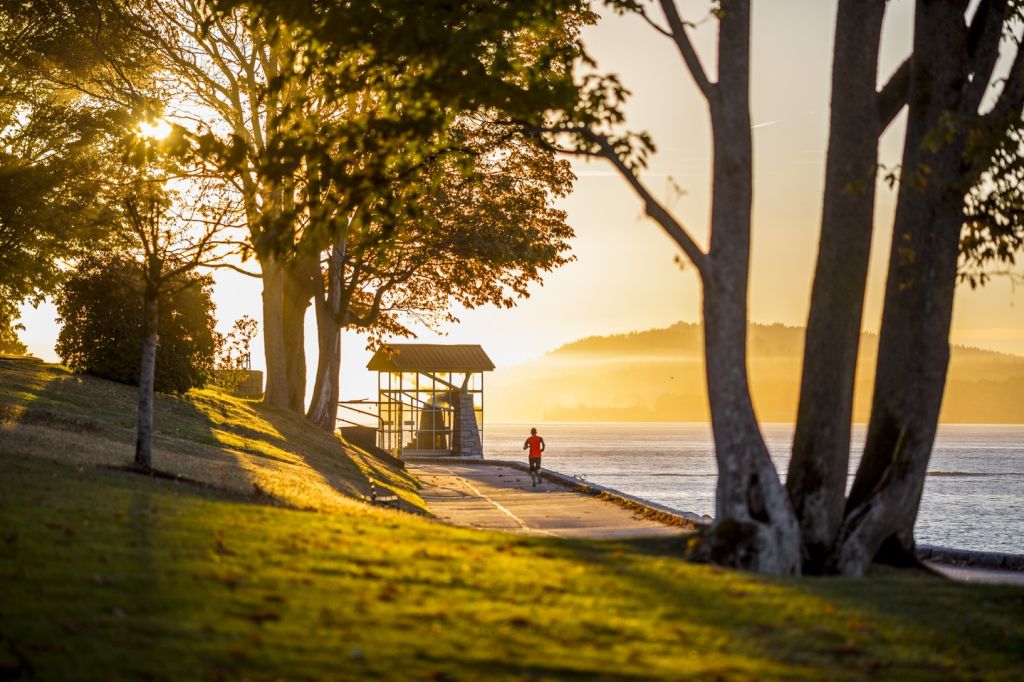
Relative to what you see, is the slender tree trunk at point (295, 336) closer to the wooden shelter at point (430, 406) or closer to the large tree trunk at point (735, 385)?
the wooden shelter at point (430, 406)

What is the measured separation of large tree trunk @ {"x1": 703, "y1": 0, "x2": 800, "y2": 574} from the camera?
11359mm

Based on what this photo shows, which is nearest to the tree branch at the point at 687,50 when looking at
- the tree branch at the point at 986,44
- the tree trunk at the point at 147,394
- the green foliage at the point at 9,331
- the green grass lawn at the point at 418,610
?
the tree branch at the point at 986,44

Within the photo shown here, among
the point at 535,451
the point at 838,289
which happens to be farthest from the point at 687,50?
the point at 535,451

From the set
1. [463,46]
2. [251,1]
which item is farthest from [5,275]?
Answer: [463,46]

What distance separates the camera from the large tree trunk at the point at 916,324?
12.4 m

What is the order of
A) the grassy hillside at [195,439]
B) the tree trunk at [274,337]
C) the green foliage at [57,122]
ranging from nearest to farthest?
the grassy hillside at [195,439], the green foliage at [57,122], the tree trunk at [274,337]

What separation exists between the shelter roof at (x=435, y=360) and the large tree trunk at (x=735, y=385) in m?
40.3

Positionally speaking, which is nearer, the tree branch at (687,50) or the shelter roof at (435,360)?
the tree branch at (687,50)

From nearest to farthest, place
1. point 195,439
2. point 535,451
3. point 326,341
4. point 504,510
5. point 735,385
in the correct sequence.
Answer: point 735,385 < point 195,439 < point 504,510 < point 535,451 < point 326,341

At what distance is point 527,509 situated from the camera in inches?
967

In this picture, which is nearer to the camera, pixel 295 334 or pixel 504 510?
pixel 504 510

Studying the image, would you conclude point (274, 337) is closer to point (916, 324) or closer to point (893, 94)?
point (893, 94)

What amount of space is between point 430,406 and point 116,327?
24.9m

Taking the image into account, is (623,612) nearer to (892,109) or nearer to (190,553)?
(190,553)
